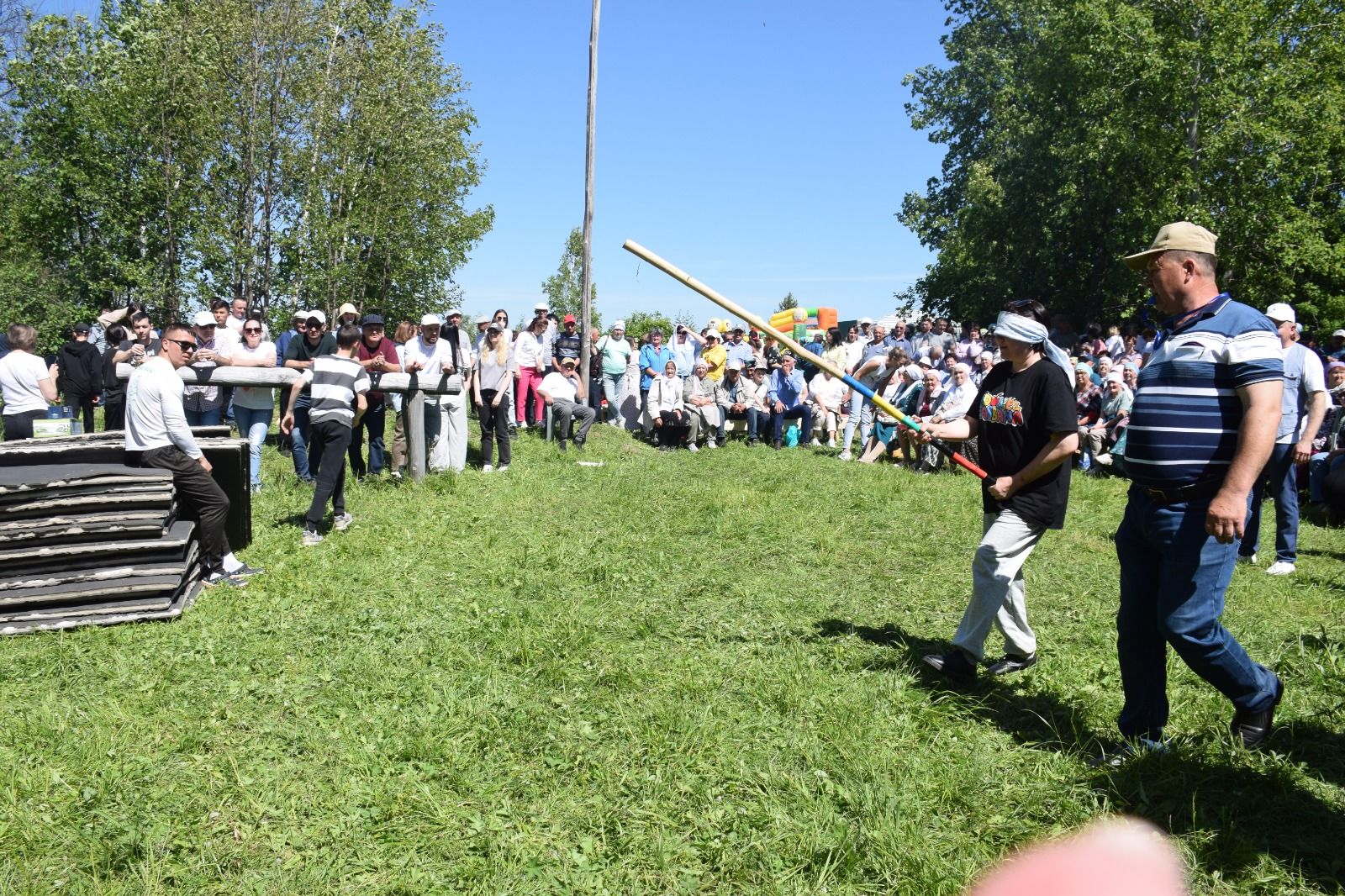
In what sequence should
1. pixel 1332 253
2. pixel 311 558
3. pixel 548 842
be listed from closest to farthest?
1. pixel 548 842
2. pixel 311 558
3. pixel 1332 253

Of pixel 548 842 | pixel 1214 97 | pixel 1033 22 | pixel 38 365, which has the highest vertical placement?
pixel 1033 22

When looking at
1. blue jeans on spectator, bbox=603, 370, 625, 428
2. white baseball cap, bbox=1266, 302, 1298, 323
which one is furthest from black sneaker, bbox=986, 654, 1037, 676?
blue jeans on spectator, bbox=603, 370, 625, 428

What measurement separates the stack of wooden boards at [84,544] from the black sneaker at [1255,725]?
607 centimetres

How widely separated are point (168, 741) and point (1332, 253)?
27447 millimetres

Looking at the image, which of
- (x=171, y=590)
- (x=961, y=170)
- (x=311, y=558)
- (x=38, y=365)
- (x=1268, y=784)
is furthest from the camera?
(x=961, y=170)

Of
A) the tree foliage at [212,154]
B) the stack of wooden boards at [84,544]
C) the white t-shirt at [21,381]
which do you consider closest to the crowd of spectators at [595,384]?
the white t-shirt at [21,381]

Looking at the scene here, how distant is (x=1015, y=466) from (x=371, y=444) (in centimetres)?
847

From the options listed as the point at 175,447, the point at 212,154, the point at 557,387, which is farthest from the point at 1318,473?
the point at 212,154

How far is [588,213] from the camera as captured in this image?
52.7 feet

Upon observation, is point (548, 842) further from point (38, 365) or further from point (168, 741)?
point (38, 365)

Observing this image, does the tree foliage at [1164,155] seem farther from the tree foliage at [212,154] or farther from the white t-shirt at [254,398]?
the white t-shirt at [254,398]

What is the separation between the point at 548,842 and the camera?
3525mm

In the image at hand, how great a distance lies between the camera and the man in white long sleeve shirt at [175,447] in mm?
6609

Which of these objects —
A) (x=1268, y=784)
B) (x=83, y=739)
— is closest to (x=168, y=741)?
(x=83, y=739)
